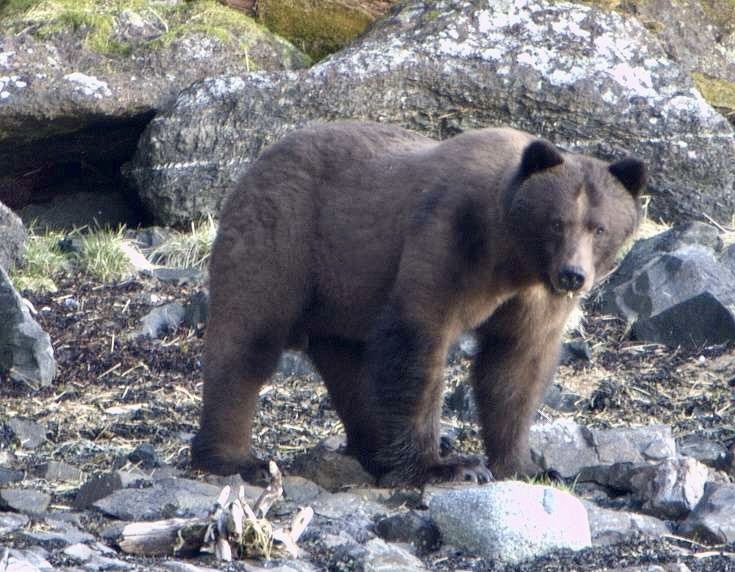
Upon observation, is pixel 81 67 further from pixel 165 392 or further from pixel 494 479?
pixel 494 479

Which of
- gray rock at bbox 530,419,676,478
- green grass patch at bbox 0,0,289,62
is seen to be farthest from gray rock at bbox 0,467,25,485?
green grass patch at bbox 0,0,289,62

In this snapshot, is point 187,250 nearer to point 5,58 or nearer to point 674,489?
point 5,58

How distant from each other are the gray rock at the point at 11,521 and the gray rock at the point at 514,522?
162 cm

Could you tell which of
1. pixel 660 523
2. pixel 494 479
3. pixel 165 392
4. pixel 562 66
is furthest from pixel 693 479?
pixel 562 66

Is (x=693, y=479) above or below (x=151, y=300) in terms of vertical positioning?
above

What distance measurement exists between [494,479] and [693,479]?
124 cm

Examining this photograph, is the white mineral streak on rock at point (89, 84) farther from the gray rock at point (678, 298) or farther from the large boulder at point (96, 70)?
the gray rock at point (678, 298)

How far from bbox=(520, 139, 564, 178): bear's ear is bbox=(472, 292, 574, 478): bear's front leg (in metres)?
0.71

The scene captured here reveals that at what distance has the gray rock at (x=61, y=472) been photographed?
6.82 meters

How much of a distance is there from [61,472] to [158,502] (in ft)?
3.89

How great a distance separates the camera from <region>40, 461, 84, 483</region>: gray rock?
6.82 meters

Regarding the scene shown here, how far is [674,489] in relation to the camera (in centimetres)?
595

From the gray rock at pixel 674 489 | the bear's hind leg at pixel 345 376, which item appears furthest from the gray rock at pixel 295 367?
the gray rock at pixel 674 489

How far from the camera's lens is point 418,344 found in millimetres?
6562
